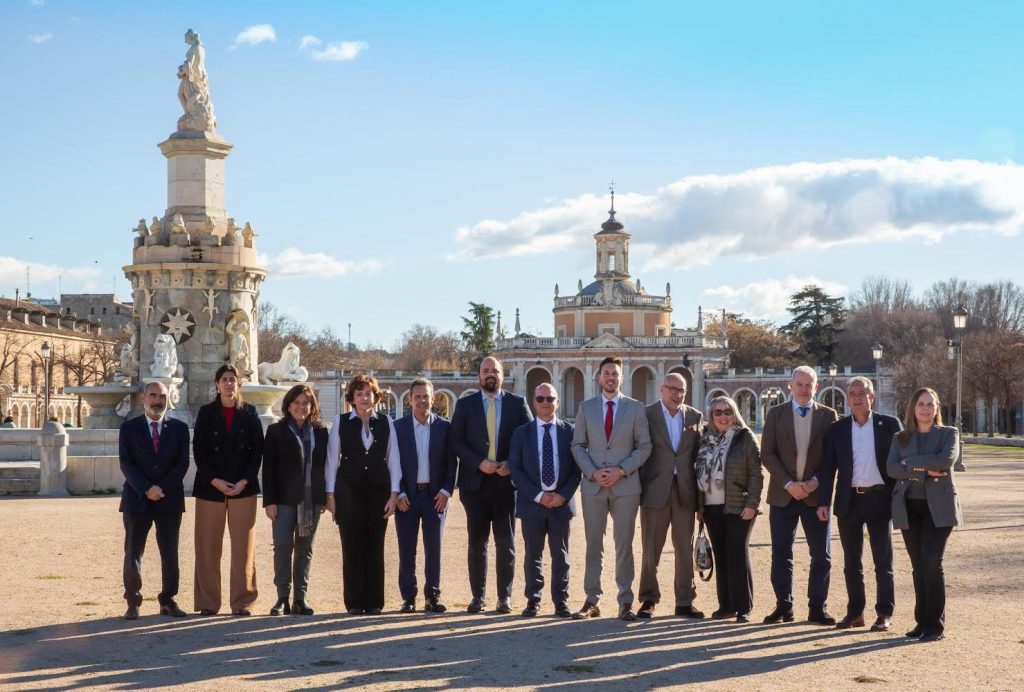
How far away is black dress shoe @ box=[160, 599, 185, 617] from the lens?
9188 millimetres

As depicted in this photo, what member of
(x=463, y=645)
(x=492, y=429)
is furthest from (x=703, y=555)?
(x=463, y=645)

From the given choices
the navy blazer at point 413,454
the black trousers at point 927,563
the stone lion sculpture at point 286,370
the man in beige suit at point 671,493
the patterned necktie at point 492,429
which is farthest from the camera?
the stone lion sculpture at point 286,370

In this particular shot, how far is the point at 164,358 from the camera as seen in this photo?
2036 cm

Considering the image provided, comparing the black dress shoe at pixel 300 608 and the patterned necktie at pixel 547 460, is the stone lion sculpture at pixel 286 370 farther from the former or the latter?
the patterned necktie at pixel 547 460

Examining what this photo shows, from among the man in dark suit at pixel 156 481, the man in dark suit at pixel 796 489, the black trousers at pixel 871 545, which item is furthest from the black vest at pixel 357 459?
the black trousers at pixel 871 545

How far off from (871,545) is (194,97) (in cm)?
1611

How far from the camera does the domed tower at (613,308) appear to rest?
311ft

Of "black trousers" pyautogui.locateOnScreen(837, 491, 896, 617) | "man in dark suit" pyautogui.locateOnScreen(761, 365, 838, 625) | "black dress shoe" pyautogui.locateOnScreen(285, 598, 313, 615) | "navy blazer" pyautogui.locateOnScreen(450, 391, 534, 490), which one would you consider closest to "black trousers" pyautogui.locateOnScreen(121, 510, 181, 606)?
"black dress shoe" pyautogui.locateOnScreen(285, 598, 313, 615)

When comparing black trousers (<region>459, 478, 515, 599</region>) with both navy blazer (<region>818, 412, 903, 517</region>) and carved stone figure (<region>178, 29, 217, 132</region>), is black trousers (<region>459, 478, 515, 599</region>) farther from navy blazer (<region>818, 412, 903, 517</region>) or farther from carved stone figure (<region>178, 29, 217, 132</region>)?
carved stone figure (<region>178, 29, 217, 132</region>)

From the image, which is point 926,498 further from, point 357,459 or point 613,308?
point 613,308

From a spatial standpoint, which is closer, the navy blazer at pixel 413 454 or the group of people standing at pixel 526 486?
the group of people standing at pixel 526 486

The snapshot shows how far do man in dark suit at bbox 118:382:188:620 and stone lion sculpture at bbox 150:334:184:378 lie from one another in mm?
11148

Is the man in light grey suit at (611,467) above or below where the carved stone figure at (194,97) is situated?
below

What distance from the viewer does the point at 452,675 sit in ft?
24.1
